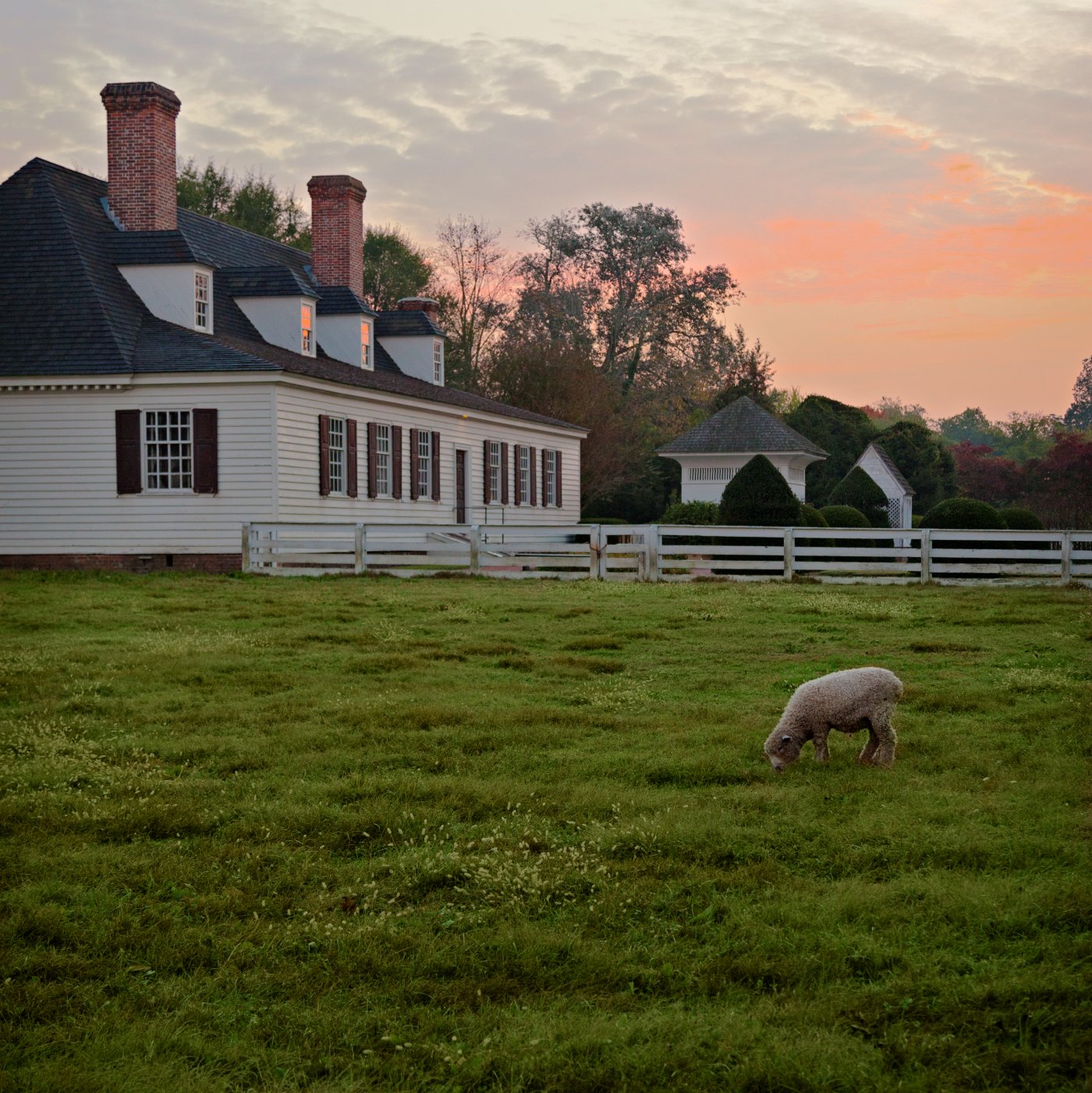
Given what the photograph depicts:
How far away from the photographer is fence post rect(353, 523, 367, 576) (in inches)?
985

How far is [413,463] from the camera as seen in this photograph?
34219mm

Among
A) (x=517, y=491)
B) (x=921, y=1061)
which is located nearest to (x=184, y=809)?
(x=921, y=1061)

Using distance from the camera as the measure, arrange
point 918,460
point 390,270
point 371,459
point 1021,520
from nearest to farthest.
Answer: point 371,459, point 1021,520, point 918,460, point 390,270

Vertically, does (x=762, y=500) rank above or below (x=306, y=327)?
below

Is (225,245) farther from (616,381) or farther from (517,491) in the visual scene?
(616,381)

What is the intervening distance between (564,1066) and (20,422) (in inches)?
1033

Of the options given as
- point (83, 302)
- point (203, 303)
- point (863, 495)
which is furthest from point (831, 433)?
point (83, 302)

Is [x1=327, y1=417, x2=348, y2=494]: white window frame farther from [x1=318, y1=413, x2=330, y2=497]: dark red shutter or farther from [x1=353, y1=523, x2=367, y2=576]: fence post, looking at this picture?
[x1=353, y1=523, x2=367, y2=576]: fence post

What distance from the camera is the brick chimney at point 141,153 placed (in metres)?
29.0

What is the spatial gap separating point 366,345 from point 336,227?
4.01 m

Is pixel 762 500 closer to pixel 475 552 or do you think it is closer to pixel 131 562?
pixel 475 552

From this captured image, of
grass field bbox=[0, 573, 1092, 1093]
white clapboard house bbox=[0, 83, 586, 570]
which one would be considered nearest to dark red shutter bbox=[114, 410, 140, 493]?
white clapboard house bbox=[0, 83, 586, 570]

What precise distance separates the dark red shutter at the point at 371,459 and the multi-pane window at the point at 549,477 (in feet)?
40.4

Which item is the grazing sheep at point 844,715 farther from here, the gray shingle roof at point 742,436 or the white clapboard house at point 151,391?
the gray shingle roof at point 742,436
